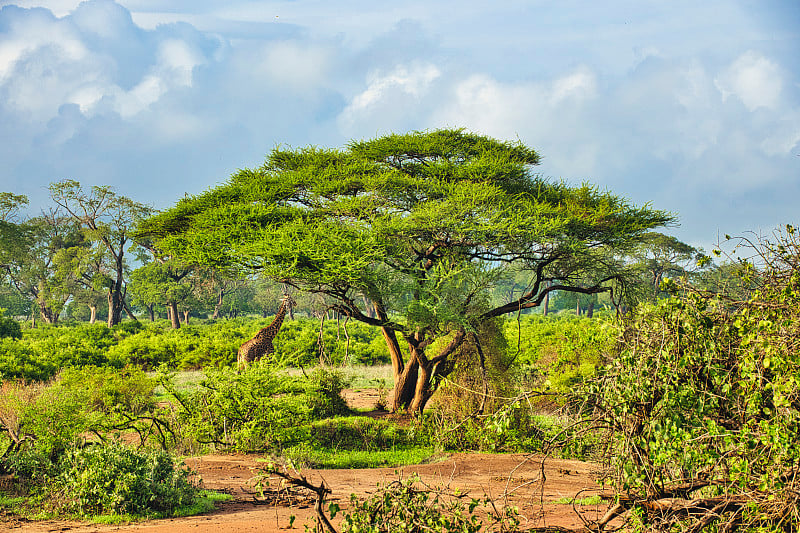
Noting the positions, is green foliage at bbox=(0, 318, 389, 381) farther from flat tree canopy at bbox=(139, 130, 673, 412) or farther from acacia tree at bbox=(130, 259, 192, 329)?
acacia tree at bbox=(130, 259, 192, 329)

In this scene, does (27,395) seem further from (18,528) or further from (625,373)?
(625,373)

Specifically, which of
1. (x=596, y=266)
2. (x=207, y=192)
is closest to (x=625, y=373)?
(x=596, y=266)

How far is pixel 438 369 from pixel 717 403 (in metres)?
10.2

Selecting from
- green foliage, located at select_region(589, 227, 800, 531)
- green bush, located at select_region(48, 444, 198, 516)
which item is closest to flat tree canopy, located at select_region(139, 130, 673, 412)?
green bush, located at select_region(48, 444, 198, 516)

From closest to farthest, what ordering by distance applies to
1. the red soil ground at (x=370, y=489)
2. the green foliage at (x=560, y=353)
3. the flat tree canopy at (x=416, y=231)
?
1. the red soil ground at (x=370, y=489)
2. the green foliage at (x=560, y=353)
3. the flat tree canopy at (x=416, y=231)

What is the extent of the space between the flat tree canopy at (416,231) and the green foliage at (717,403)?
25.7 ft

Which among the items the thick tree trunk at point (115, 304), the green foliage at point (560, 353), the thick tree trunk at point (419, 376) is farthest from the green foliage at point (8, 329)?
the green foliage at point (560, 353)

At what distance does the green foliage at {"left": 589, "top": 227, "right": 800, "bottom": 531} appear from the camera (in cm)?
459

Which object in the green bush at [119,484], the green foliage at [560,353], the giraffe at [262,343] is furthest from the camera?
the giraffe at [262,343]

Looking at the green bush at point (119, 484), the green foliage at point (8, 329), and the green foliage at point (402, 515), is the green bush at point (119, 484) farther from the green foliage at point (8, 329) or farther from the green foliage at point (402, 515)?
the green foliage at point (8, 329)

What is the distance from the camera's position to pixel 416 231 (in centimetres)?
1452

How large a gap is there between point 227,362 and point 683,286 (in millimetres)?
20796

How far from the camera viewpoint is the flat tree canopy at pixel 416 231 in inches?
535

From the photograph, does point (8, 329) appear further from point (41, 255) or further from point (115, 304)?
point (41, 255)
